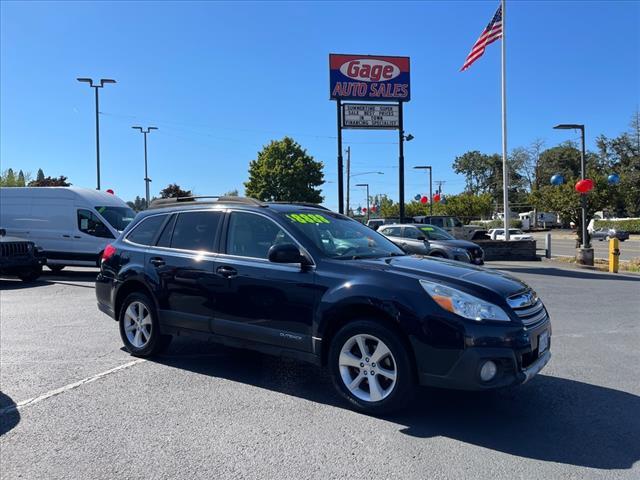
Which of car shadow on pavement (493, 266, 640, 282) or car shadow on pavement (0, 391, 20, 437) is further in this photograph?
car shadow on pavement (493, 266, 640, 282)

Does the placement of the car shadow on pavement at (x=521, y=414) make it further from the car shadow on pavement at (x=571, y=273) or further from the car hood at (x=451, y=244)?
the car shadow on pavement at (x=571, y=273)

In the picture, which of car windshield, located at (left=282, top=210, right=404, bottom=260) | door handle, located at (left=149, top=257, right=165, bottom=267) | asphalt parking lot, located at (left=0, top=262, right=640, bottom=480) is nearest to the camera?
asphalt parking lot, located at (left=0, top=262, right=640, bottom=480)

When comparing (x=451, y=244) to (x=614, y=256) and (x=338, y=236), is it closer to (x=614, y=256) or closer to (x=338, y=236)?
(x=614, y=256)

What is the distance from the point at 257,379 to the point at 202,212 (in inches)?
71.1

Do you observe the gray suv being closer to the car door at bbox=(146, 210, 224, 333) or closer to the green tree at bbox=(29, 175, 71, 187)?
the car door at bbox=(146, 210, 224, 333)

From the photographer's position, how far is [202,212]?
564 centimetres

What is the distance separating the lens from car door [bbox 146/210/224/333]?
523 cm

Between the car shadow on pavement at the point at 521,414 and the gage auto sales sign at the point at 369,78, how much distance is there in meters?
17.2

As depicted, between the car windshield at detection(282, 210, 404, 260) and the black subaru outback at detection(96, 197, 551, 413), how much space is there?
0.02 m

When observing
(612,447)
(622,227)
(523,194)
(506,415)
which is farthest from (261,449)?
(523,194)

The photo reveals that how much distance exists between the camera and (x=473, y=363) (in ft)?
12.5

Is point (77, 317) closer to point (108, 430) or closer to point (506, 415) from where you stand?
point (108, 430)

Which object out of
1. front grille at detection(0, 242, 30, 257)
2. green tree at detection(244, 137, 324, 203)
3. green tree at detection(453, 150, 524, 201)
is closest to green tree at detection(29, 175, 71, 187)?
green tree at detection(244, 137, 324, 203)

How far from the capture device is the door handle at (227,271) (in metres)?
5.01
